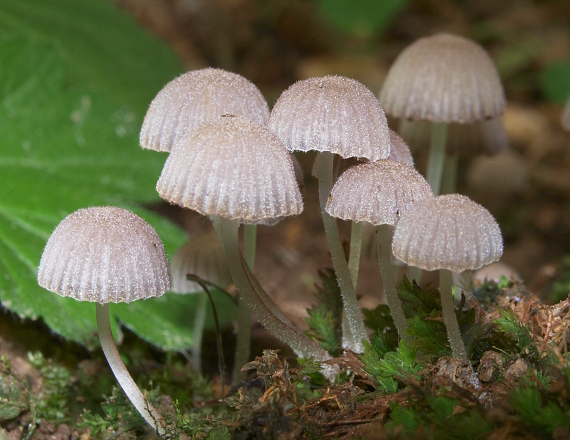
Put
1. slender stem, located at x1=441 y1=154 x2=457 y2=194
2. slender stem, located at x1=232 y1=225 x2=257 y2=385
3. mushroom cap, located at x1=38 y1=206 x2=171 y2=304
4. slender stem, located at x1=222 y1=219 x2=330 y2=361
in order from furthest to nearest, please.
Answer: slender stem, located at x1=441 y1=154 x2=457 y2=194, slender stem, located at x1=232 y1=225 x2=257 y2=385, slender stem, located at x1=222 y1=219 x2=330 y2=361, mushroom cap, located at x1=38 y1=206 x2=171 y2=304

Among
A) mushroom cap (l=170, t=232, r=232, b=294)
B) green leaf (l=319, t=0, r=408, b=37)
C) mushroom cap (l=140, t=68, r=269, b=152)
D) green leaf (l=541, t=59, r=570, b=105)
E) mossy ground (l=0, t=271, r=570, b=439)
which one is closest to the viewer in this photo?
mossy ground (l=0, t=271, r=570, b=439)

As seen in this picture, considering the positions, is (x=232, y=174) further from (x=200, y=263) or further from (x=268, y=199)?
(x=200, y=263)

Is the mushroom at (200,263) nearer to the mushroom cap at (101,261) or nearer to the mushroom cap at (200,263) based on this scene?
the mushroom cap at (200,263)

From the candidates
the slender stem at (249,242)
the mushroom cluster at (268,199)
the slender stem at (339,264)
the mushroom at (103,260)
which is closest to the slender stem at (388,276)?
the mushroom cluster at (268,199)

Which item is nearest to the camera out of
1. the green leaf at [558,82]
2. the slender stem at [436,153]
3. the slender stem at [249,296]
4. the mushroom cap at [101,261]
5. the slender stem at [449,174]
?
the mushroom cap at [101,261]

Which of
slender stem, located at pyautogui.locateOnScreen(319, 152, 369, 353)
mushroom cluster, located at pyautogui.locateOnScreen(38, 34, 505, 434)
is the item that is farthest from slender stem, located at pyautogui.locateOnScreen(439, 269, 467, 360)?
slender stem, located at pyautogui.locateOnScreen(319, 152, 369, 353)

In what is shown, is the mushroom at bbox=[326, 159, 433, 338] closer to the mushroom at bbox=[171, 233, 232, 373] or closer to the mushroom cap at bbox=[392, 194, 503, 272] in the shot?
the mushroom cap at bbox=[392, 194, 503, 272]

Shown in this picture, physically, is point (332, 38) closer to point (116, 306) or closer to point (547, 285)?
point (547, 285)
